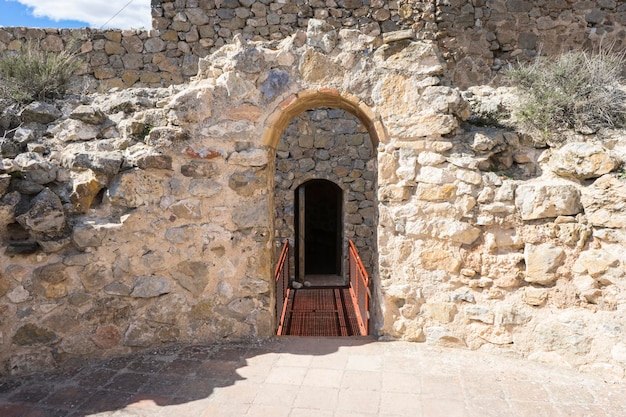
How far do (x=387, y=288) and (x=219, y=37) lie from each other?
5918 millimetres

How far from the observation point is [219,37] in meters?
7.96

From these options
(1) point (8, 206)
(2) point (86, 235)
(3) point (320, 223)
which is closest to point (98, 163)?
(2) point (86, 235)

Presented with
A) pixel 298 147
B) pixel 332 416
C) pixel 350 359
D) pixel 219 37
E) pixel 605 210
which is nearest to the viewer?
pixel 332 416

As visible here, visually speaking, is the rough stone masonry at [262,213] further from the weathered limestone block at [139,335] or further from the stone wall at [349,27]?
the stone wall at [349,27]

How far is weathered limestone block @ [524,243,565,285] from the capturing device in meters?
3.45

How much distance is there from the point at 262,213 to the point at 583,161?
8.11 ft

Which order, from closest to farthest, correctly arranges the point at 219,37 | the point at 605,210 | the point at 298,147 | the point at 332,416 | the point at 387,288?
1. the point at 332,416
2. the point at 605,210
3. the point at 387,288
4. the point at 219,37
5. the point at 298,147

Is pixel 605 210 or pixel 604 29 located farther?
pixel 604 29

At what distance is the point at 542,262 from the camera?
3469mm

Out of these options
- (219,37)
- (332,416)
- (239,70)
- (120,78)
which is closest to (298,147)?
(219,37)

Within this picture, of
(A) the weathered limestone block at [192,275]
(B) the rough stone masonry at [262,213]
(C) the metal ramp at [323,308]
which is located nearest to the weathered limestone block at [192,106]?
(B) the rough stone masonry at [262,213]

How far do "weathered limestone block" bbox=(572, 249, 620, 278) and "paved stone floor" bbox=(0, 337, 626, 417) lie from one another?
73 cm

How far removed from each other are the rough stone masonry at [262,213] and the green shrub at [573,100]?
0.14 metres

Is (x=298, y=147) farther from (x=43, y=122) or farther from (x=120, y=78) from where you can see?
(x=43, y=122)
